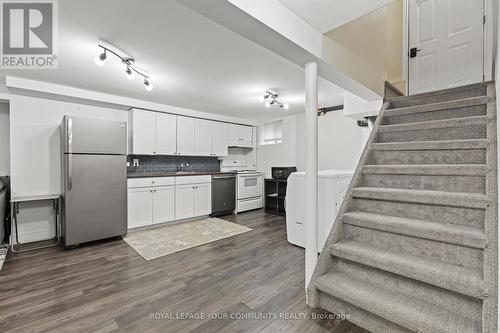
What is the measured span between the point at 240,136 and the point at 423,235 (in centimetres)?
455

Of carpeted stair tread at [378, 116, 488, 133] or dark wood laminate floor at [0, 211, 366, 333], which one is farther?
carpeted stair tread at [378, 116, 488, 133]

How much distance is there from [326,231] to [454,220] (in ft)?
4.93

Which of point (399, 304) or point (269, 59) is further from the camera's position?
point (269, 59)

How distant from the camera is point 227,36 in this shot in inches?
81.0

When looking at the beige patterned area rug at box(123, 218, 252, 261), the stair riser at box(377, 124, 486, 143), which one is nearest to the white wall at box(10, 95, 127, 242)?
the beige patterned area rug at box(123, 218, 252, 261)

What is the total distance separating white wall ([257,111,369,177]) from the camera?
4281 mm

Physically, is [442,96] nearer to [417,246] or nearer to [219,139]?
[417,246]

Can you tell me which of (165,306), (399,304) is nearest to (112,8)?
(165,306)

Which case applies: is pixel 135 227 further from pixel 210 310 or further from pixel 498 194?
pixel 498 194

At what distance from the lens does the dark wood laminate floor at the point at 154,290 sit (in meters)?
1.62

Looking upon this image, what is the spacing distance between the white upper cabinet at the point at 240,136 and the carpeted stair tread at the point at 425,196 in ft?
12.5

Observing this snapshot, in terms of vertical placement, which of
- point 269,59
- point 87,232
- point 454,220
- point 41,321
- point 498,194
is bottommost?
point 41,321

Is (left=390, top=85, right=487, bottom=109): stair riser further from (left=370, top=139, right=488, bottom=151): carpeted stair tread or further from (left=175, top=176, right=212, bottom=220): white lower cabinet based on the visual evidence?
(left=175, top=176, right=212, bottom=220): white lower cabinet

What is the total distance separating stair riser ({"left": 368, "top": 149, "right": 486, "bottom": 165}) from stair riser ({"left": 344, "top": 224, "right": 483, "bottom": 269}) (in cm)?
80
